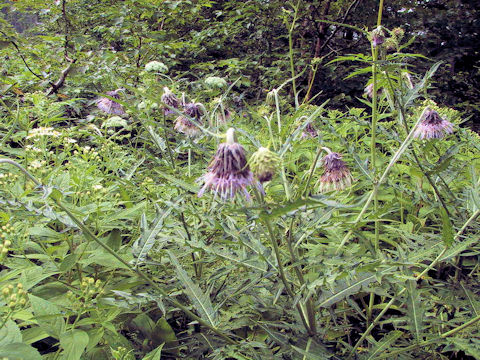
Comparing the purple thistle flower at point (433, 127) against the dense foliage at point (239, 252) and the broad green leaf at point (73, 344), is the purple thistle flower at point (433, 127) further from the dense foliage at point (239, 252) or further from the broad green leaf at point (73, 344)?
the broad green leaf at point (73, 344)

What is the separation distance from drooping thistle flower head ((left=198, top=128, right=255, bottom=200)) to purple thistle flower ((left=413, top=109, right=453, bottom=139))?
1.13m

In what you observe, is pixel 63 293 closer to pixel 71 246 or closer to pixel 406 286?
pixel 71 246

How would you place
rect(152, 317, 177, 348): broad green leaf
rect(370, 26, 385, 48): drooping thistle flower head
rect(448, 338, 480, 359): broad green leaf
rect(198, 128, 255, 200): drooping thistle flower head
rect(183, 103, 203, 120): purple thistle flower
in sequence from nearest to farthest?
1. rect(198, 128, 255, 200): drooping thistle flower head
2. rect(448, 338, 480, 359): broad green leaf
3. rect(152, 317, 177, 348): broad green leaf
4. rect(370, 26, 385, 48): drooping thistle flower head
5. rect(183, 103, 203, 120): purple thistle flower

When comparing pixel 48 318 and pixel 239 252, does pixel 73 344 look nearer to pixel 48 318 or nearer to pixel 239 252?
pixel 48 318

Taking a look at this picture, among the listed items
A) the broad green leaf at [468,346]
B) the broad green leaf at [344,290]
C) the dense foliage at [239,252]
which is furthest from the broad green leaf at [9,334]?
the broad green leaf at [468,346]

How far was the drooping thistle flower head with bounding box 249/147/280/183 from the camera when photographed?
94 cm

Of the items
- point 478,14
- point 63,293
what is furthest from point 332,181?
point 478,14


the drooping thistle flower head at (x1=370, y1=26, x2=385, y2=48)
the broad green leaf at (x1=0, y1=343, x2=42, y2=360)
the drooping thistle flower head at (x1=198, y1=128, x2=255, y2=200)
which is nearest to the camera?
the broad green leaf at (x1=0, y1=343, x2=42, y2=360)

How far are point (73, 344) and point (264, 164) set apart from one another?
72cm

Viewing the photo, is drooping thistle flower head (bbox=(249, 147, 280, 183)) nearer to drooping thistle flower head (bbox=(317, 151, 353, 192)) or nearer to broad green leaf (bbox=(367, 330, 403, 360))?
drooping thistle flower head (bbox=(317, 151, 353, 192))

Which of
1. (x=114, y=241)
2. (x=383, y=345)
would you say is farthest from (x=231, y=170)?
(x=383, y=345)

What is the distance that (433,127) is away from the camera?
5.71 ft

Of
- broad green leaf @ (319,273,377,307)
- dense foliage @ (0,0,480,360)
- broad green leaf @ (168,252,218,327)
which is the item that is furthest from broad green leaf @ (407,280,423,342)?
broad green leaf @ (168,252,218,327)

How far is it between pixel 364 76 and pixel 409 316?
4.87 metres
